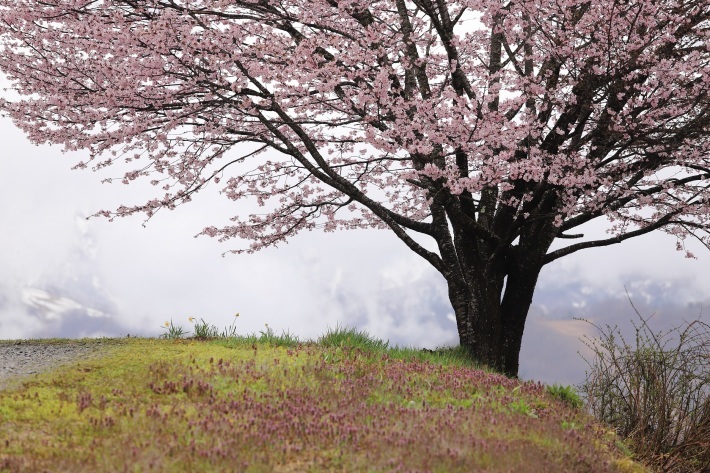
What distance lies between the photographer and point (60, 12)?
1147cm

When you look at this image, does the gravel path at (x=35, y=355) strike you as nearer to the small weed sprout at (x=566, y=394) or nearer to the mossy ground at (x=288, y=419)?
the mossy ground at (x=288, y=419)

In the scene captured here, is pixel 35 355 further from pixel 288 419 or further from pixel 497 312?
pixel 497 312

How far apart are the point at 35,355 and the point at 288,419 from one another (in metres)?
7.36

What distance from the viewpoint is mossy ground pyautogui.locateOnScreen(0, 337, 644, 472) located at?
6.22m

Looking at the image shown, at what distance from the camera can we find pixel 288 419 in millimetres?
7227

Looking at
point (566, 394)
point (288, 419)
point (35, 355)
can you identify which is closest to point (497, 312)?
point (566, 394)

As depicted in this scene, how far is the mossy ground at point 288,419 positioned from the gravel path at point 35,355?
0.73m

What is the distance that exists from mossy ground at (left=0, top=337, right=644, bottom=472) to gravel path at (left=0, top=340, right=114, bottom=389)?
0.73 m

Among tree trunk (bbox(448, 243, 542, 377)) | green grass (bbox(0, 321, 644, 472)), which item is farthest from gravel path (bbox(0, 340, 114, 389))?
tree trunk (bbox(448, 243, 542, 377))

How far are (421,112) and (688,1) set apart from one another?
5.92m

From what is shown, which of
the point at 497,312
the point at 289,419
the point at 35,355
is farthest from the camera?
the point at 497,312

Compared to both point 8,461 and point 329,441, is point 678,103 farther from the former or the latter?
point 8,461

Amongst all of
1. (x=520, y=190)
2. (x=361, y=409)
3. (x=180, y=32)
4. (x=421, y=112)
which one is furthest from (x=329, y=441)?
(x=520, y=190)

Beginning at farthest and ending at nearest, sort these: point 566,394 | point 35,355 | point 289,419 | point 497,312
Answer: point 497,312 → point 35,355 → point 566,394 → point 289,419
